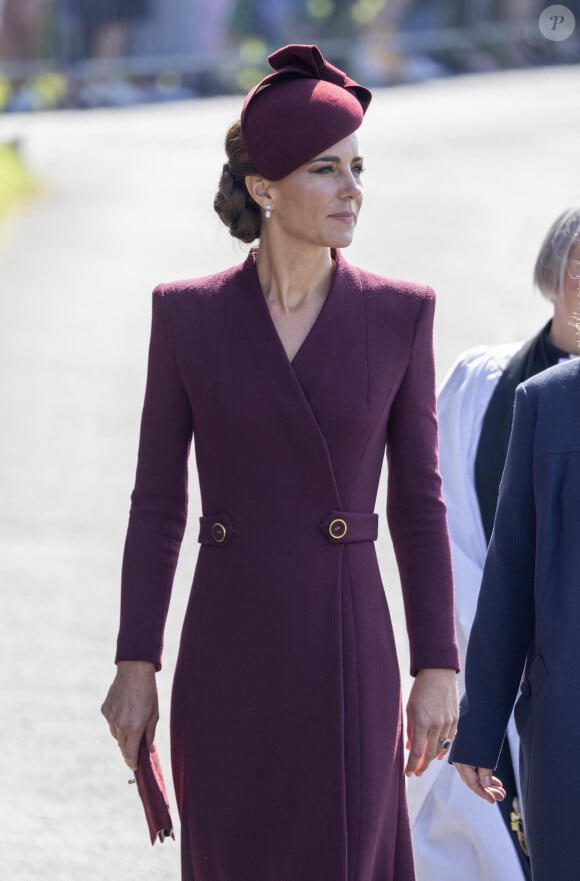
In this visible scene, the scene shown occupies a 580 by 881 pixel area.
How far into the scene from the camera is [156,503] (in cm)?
327

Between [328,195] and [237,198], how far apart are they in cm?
24

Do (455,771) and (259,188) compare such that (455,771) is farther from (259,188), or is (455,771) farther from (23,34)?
(23,34)

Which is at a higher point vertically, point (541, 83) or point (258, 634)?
point (541, 83)

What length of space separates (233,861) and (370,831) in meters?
0.25

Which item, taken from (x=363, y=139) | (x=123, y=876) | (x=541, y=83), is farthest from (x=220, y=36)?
(x=123, y=876)

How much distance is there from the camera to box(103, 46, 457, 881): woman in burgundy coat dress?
315 centimetres

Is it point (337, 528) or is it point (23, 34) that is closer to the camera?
point (337, 528)

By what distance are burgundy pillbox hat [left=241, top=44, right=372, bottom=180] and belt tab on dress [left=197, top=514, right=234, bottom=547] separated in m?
0.64

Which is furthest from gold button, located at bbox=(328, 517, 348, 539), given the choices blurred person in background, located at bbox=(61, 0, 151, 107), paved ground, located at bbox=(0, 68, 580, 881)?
blurred person in background, located at bbox=(61, 0, 151, 107)

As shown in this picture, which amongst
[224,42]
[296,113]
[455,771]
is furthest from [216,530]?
[224,42]

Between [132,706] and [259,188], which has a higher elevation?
[259,188]

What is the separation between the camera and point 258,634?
Answer: 3.16 m

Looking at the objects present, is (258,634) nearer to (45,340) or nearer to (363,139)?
(45,340)

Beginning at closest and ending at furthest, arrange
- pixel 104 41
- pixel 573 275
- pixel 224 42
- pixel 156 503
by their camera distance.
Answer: pixel 156 503 < pixel 573 275 < pixel 104 41 < pixel 224 42
